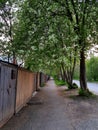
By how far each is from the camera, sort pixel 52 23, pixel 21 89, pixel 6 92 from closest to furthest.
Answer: pixel 6 92 → pixel 21 89 → pixel 52 23

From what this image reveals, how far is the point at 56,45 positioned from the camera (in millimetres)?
11172

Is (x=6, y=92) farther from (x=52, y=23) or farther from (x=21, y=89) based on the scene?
(x=52, y=23)

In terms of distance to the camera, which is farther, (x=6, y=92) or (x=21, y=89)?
(x=21, y=89)

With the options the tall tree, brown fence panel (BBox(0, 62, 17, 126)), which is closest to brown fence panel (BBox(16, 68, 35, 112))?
brown fence panel (BBox(0, 62, 17, 126))

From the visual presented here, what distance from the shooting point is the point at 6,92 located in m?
6.61

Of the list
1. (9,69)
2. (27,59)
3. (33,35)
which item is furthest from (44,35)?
(9,69)

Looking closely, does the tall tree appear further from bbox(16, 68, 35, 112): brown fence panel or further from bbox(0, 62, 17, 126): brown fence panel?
bbox(0, 62, 17, 126): brown fence panel

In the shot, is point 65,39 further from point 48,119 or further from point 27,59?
point 48,119

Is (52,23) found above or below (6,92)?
above

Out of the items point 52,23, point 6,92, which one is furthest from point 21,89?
point 52,23

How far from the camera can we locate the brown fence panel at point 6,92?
6070mm

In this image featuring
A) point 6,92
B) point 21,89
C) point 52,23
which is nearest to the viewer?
point 6,92

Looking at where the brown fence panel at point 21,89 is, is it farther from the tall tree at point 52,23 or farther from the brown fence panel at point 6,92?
the tall tree at point 52,23

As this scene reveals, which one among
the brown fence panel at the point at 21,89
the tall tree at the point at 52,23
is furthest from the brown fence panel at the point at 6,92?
the tall tree at the point at 52,23
